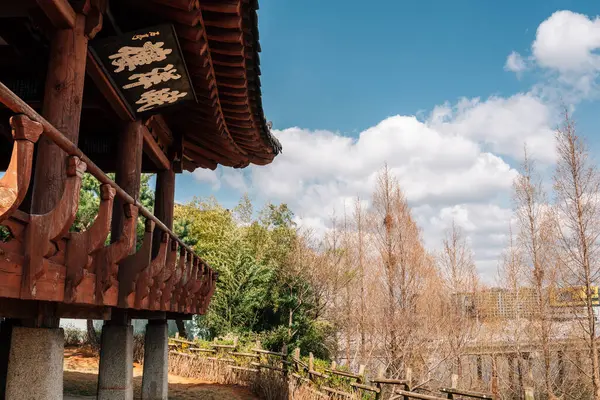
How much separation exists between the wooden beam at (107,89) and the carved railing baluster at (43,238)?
2328 millimetres

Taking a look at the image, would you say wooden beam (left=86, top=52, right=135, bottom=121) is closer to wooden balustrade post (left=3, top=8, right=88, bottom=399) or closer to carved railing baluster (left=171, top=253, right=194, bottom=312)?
wooden balustrade post (left=3, top=8, right=88, bottom=399)

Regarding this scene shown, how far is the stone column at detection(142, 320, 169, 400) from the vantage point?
7090mm

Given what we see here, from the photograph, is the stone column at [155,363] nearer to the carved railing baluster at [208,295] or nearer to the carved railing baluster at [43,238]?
the carved railing baluster at [208,295]

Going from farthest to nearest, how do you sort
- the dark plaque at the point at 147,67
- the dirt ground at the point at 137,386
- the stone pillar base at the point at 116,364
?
the dirt ground at the point at 137,386 < the stone pillar base at the point at 116,364 < the dark plaque at the point at 147,67

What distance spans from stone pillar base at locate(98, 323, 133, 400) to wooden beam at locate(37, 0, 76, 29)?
10.5 ft

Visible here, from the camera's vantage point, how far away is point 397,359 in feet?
60.5

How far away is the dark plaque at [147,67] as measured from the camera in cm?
418

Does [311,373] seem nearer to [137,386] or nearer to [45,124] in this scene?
[137,386]

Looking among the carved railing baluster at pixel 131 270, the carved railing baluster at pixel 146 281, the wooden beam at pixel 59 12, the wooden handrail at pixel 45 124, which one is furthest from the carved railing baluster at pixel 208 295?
the wooden beam at pixel 59 12

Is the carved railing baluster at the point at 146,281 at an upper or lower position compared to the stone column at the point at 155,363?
upper

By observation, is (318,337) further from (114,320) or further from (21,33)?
(21,33)

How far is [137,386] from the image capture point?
12570 mm

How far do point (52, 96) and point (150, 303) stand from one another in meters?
1.83

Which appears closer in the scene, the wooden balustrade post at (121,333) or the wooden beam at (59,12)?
the wooden beam at (59,12)
